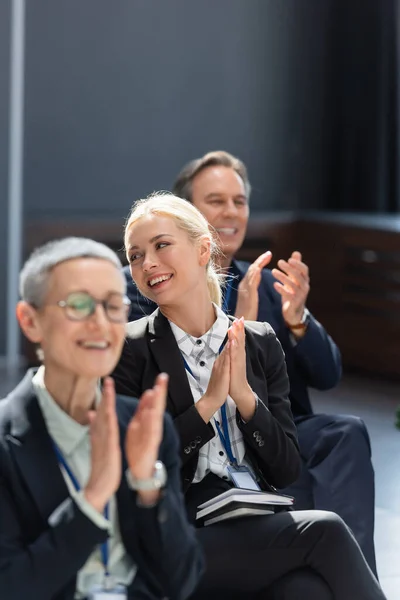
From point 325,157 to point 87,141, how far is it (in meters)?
1.72

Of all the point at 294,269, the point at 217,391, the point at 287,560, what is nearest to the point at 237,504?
the point at 287,560

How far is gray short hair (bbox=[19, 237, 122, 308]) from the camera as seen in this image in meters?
1.96

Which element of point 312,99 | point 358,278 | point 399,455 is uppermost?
point 312,99

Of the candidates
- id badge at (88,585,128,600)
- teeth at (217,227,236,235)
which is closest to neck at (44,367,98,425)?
id badge at (88,585,128,600)

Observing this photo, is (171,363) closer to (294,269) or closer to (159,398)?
(159,398)

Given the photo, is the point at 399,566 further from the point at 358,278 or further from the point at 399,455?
the point at 358,278

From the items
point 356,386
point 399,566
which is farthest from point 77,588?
point 356,386

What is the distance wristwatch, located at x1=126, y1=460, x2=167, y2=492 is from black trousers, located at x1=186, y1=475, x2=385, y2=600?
18.3 inches

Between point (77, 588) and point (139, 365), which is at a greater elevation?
point (139, 365)

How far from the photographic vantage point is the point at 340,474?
11.0ft

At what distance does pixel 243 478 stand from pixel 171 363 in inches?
12.3

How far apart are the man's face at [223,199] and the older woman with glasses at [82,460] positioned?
188 cm

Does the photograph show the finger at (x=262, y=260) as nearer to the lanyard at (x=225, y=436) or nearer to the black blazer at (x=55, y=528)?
the lanyard at (x=225, y=436)

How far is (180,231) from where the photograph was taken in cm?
276
